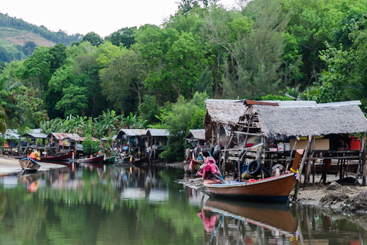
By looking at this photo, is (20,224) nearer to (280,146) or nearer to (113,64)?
(280,146)

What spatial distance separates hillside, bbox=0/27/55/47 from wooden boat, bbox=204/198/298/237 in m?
156

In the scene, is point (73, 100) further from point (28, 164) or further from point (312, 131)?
point (312, 131)

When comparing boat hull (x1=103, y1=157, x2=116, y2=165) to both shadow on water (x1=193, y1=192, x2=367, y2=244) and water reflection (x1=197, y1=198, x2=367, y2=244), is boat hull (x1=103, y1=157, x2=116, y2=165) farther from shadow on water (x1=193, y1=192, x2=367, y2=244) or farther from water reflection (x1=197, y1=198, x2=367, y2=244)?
water reflection (x1=197, y1=198, x2=367, y2=244)

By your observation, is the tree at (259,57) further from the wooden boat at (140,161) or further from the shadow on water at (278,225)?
the shadow on water at (278,225)

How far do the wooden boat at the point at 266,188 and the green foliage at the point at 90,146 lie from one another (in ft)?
116

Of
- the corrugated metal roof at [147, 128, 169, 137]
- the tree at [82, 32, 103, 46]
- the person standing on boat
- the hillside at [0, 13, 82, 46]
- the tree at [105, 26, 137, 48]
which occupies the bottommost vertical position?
the person standing on boat

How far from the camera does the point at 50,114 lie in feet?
222

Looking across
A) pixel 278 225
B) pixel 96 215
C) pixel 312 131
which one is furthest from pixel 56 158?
pixel 278 225

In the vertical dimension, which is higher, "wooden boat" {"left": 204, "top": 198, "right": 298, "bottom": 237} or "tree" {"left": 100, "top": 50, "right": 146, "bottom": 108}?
"tree" {"left": 100, "top": 50, "right": 146, "bottom": 108}

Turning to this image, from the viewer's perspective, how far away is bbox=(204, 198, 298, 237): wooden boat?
1182cm

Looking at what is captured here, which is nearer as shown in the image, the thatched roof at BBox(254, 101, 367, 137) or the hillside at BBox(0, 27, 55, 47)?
the thatched roof at BBox(254, 101, 367, 137)

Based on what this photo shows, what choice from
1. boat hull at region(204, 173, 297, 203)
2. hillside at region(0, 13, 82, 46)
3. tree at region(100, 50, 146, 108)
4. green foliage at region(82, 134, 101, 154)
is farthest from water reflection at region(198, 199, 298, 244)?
hillside at region(0, 13, 82, 46)

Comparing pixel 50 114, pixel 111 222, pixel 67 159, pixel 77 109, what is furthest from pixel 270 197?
pixel 50 114

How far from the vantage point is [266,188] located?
48.6 feet
